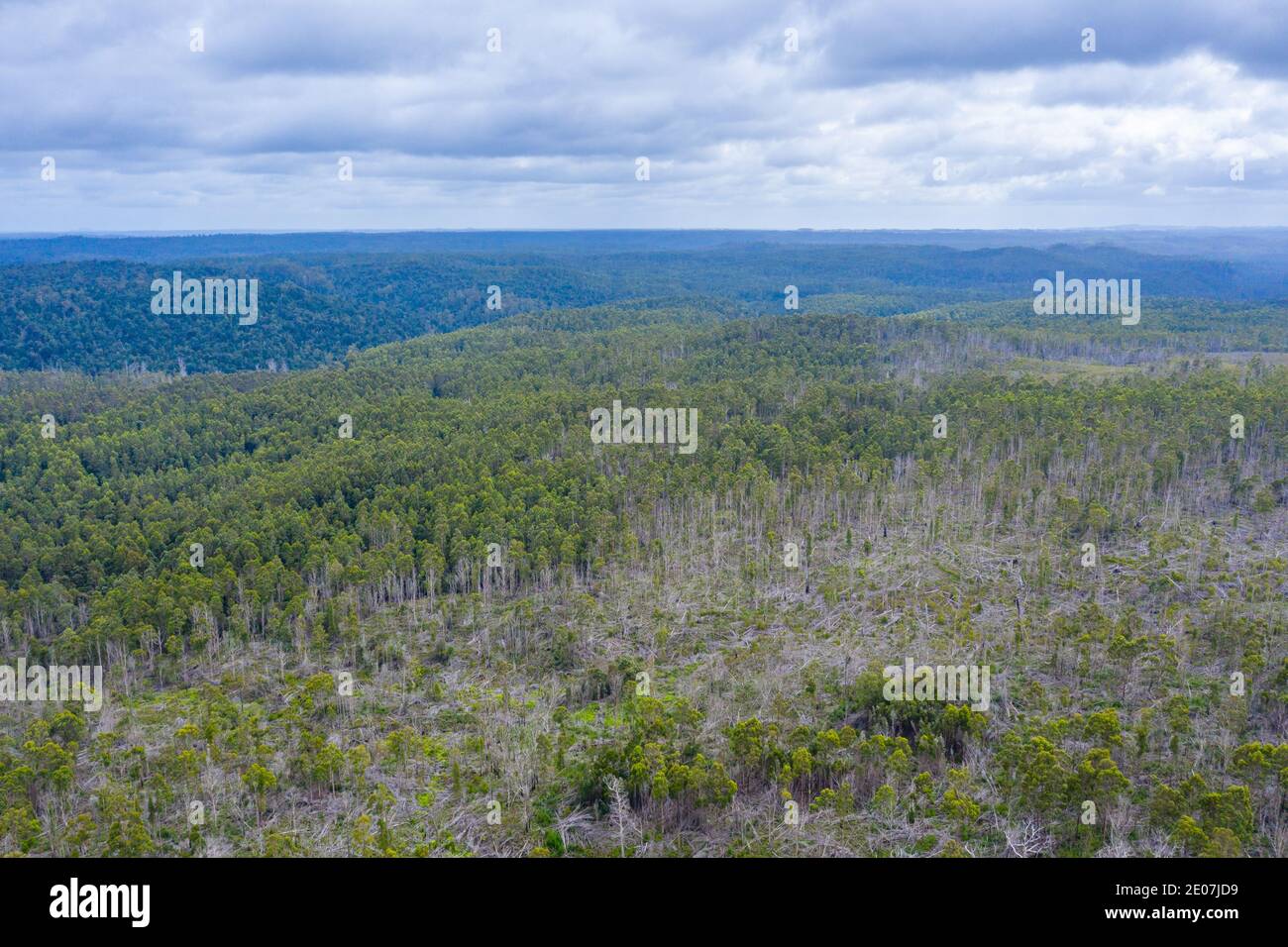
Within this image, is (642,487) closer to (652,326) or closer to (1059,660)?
(1059,660)

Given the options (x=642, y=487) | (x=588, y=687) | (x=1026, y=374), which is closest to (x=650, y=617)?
(x=588, y=687)

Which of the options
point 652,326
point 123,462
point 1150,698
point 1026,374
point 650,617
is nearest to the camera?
point 1150,698

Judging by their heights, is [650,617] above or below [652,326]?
below
